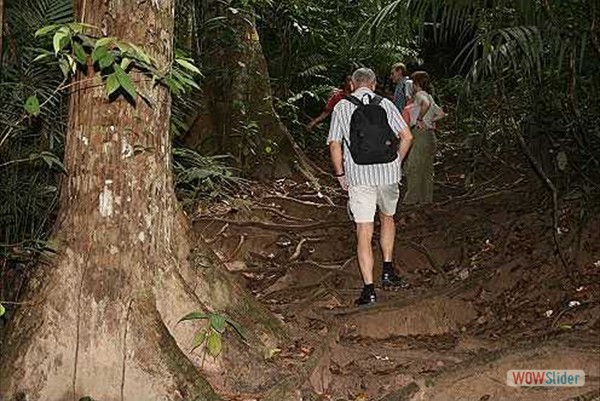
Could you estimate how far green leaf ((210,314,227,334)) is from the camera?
397 centimetres

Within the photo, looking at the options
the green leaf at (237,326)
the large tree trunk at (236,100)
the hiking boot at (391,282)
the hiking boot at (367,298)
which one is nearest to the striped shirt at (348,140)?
the hiking boot at (367,298)

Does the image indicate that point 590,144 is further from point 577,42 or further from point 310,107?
point 310,107

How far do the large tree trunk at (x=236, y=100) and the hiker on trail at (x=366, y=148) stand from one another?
445 cm

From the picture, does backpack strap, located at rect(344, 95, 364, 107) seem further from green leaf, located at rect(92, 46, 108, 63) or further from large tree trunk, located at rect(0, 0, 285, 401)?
green leaf, located at rect(92, 46, 108, 63)

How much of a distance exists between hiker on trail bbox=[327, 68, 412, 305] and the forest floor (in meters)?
0.48

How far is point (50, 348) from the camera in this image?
3.83 m

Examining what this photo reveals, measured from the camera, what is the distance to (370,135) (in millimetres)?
5676

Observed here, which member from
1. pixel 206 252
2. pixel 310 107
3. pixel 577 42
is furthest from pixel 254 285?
pixel 310 107

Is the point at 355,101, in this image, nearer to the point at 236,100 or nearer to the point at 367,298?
the point at 367,298

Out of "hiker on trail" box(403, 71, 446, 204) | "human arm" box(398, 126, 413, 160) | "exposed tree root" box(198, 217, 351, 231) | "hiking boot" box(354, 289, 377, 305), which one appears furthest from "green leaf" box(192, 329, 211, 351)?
"hiker on trail" box(403, 71, 446, 204)

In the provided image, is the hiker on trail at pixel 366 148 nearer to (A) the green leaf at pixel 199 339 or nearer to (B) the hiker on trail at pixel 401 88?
(A) the green leaf at pixel 199 339

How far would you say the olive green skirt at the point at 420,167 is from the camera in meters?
8.47

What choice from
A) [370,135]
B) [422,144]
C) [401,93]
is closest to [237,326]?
[370,135]

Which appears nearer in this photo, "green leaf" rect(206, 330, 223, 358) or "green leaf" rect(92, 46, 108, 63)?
"green leaf" rect(92, 46, 108, 63)
